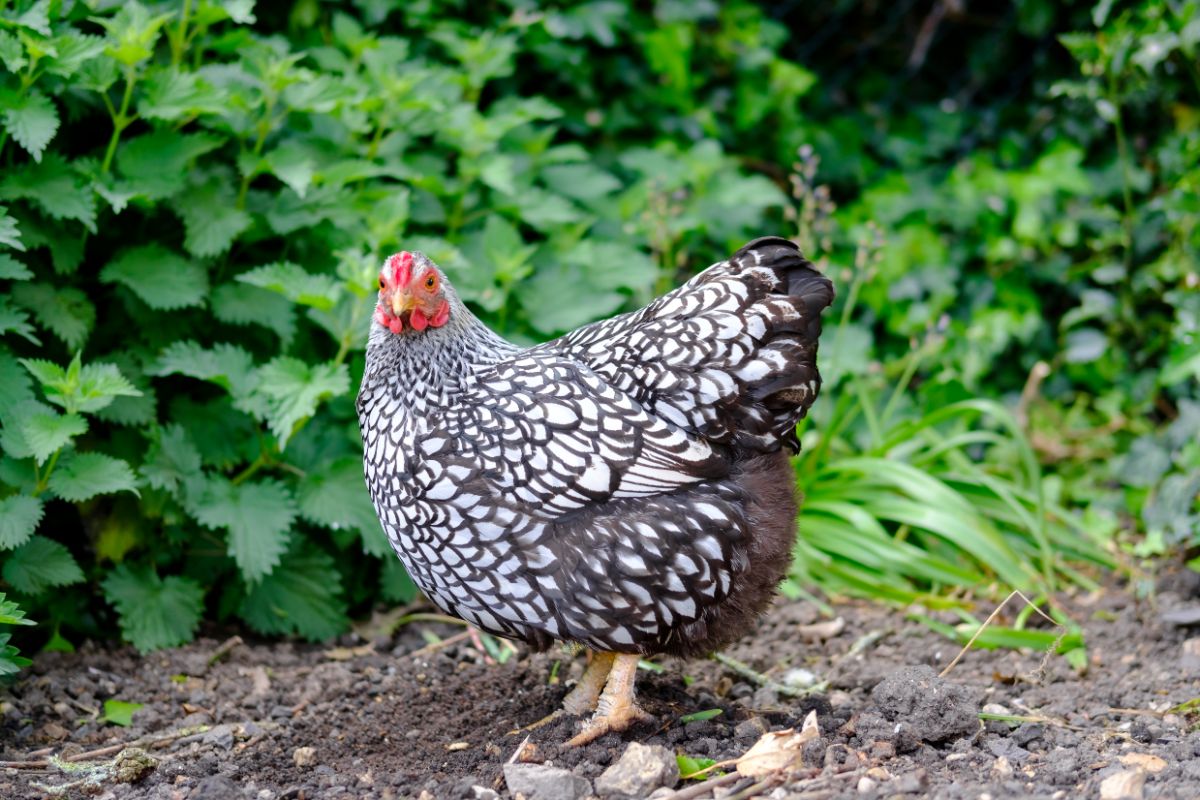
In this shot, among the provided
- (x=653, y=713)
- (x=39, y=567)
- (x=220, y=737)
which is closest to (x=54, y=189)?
(x=39, y=567)

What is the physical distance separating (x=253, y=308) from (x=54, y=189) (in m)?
0.72

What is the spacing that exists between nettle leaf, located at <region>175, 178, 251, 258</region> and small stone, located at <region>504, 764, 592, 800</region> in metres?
2.04

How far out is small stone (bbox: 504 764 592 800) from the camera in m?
2.74

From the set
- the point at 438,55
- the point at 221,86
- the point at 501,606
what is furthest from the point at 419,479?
the point at 438,55

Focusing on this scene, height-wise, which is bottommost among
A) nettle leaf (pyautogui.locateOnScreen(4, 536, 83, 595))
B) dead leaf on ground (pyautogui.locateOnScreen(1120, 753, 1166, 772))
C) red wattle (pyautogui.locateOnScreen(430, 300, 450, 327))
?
dead leaf on ground (pyautogui.locateOnScreen(1120, 753, 1166, 772))

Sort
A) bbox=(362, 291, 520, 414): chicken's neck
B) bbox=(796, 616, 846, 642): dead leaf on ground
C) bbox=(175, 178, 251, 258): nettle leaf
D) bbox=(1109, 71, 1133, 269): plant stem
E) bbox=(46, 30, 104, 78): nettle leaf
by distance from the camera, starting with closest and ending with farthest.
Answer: bbox=(362, 291, 520, 414): chicken's neck < bbox=(46, 30, 104, 78): nettle leaf < bbox=(175, 178, 251, 258): nettle leaf < bbox=(796, 616, 846, 642): dead leaf on ground < bbox=(1109, 71, 1133, 269): plant stem

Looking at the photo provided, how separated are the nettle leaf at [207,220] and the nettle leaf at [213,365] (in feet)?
1.07

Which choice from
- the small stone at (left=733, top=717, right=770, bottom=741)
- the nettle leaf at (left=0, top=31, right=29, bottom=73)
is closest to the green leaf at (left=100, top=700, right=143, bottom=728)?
the small stone at (left=733, top=717, right=770, bottom=741)

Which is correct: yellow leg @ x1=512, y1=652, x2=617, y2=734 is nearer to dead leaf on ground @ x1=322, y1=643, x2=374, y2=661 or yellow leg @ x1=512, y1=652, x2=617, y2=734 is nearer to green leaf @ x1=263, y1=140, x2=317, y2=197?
dead leaf on ground @ x1=322, y1=643, x2=374, y2=661

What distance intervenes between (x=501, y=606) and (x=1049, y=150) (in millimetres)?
4328

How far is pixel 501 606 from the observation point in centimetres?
303

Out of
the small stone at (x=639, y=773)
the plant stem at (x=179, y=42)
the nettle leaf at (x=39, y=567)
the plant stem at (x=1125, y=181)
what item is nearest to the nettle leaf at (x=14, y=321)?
the nettle leaf at (x=39, y=567)

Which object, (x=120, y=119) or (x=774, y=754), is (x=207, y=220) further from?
(x=774, y=754)

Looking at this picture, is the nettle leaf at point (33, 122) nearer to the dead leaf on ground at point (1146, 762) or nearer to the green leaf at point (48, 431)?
the green leaf at point (48, 431)
